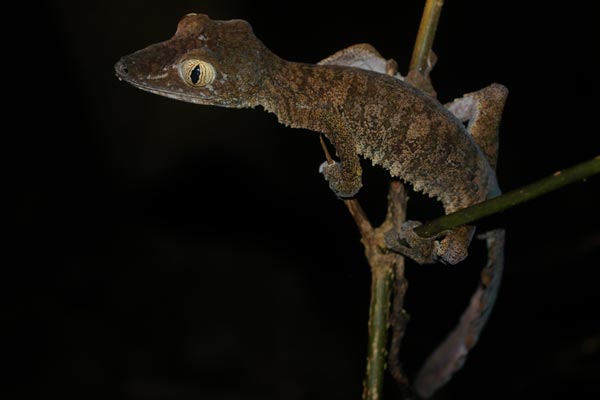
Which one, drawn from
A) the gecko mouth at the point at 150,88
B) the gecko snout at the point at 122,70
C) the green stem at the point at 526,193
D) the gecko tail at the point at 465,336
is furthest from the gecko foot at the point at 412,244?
the gecko snout at the point at 122,70

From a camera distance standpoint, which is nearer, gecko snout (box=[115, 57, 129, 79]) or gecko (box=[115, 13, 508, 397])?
gecko snout (box=[115, 57, 129, 79])

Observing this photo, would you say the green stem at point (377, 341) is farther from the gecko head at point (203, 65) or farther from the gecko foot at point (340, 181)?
the gecko head at point (203, 65)

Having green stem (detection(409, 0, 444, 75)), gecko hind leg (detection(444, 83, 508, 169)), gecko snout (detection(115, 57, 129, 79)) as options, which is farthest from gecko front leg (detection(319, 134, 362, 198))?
gecko snout (detection(115, 57, 129, 79))

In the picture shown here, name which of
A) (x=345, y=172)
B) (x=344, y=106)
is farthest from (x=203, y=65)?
(x=345, y=172)

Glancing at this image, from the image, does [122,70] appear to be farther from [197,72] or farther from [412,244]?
[412,244]

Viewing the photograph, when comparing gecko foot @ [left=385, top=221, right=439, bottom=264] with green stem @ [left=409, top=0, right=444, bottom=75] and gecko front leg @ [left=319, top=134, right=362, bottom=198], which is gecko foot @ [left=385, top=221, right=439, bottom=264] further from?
green stem @ [left=409, top=0, right=444, bottom=75]

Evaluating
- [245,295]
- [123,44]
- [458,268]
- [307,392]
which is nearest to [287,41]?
[123,44]
